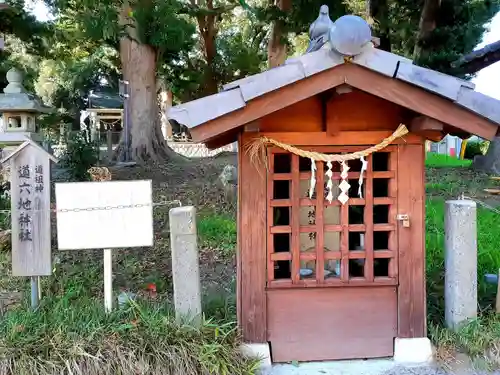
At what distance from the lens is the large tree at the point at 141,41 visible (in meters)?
11.7

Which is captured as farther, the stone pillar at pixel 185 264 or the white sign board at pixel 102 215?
the white sign board at pixel 102 215

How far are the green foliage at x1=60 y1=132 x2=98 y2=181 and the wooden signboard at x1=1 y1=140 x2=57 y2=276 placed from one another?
6506 millimetres

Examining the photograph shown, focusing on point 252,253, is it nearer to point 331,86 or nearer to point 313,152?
point 313,152

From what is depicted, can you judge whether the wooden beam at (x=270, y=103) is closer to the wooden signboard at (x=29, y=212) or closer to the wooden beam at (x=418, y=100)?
the wooden beam at (x=418, y=100)

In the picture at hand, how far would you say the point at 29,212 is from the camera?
4328 mm

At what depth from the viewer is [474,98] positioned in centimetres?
360

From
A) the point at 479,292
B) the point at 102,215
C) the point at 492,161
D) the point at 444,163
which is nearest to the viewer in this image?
the point at 102,215

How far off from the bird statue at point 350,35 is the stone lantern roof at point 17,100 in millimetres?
5501

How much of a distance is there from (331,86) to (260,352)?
2.18 metres

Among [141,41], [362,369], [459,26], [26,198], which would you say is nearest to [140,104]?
[141,41]

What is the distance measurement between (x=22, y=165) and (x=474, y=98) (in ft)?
12.2

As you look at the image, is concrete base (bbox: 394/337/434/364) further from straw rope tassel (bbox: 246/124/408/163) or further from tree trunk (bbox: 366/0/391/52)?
tree trunk (bbox: 366/0/391/52)

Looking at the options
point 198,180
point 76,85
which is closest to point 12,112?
point 198,180

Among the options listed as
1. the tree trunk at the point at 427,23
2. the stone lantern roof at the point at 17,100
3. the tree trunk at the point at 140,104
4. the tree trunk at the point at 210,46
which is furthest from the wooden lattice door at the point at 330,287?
the tree trunk at the point at 210,46
